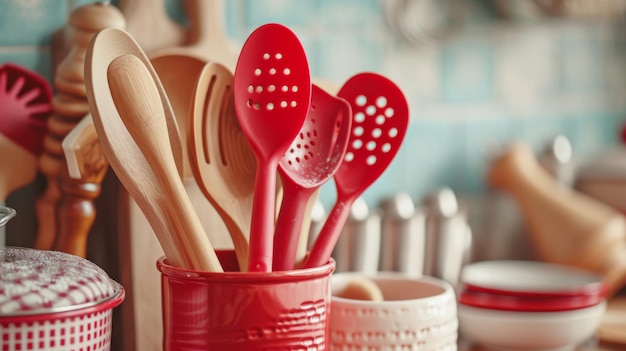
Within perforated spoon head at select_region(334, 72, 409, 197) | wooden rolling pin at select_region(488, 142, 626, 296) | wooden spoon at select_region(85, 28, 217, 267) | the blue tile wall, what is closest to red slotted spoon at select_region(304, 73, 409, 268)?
perforated spoon head at select_region(334, 72, 409, 197)

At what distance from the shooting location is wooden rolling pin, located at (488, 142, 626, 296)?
991 mm

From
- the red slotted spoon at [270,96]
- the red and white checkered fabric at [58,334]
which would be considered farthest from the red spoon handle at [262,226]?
the red and white checkered fabric at [58,334]

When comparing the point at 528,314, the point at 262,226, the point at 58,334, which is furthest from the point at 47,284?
the point at 528,314

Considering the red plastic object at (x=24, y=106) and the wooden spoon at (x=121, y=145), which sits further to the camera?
the red plastic object at (x=24, y=106)

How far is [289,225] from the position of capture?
54 cm

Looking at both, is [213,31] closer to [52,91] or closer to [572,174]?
[52,91]

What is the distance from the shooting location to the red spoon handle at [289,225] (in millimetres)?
532

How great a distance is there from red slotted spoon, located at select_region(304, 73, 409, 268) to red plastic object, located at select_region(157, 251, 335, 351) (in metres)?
0.07

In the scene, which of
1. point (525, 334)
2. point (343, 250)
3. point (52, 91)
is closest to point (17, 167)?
point (52, 91)

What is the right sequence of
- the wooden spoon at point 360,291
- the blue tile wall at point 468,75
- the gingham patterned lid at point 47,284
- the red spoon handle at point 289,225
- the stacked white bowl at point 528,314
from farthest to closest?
the blue tile wall at point 468,75 → the stacked white bowl at point 528,314 → the wooden spoon at point 360,291 → the red spoon handle at point 289,225 → the gingham patterned lid at point 47,284

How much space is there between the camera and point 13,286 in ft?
1.41

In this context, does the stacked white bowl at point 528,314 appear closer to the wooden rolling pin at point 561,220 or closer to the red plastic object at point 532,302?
the red plastic object at point 532,302

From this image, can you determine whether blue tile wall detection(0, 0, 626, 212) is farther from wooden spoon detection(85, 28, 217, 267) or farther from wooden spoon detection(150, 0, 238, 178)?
wooden spoon detection(85, 28, 217, 267)

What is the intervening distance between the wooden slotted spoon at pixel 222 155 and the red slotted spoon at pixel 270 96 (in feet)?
0.17
